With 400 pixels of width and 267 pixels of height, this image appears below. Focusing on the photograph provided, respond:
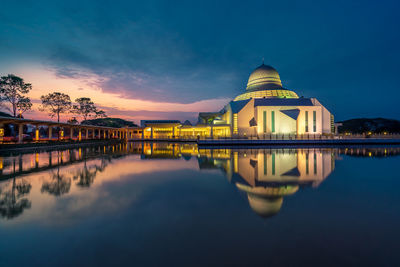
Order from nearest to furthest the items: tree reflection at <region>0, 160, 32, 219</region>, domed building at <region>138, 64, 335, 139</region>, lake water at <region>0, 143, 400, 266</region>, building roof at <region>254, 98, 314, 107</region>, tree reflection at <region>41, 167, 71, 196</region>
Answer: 1. lake water at <region>0, 143, 400, 266</region>
2. tree reflection at <region>0, 160, 32, 219</region>
3. tree reflection at <region>41, 167, 71, 196</region>
4. domed building at <region>138, 64, 335, 139</region>
5. building roof at <region>254, 98, 314, 107</region>

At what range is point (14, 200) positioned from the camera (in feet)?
20.0

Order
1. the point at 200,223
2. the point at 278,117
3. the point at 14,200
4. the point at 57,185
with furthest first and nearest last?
1. the point at 278,117
2. the point at 57,185
3. the point at 14,200
4. the point at 200,223

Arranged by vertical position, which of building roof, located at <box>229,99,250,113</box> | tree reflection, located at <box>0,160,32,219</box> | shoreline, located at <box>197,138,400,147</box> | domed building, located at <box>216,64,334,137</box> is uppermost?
building roof, located at <box>229,99,250,113</box>

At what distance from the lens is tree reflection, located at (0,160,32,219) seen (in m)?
5.20

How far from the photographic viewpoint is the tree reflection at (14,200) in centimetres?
520

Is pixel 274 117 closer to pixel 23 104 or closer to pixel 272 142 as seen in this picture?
pixel 272 142

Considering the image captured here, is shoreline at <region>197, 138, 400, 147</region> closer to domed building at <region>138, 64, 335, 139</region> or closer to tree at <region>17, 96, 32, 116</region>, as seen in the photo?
domed building at <region>138, 64, 335, 139</region>

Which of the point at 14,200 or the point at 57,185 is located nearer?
the point at 14,200

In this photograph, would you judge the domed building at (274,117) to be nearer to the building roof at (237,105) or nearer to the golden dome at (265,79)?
the building roof at (237,105)

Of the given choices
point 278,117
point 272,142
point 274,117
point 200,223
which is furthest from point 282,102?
point 200,223

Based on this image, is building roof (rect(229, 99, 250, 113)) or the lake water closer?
the lake water

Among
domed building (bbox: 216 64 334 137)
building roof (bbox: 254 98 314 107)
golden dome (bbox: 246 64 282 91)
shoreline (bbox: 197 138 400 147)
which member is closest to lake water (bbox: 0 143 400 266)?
shoreline (bbox: 197 138 400 147)

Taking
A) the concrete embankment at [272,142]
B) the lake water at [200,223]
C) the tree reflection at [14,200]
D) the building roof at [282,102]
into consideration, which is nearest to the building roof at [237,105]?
the building roof at [282,102]

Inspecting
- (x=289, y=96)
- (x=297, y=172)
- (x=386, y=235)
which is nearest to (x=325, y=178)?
(x=297, y=172)
